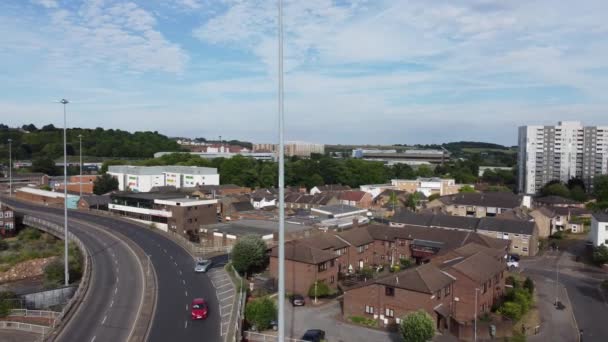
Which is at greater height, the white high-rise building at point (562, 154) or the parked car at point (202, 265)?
the white high-rise building at point (562, 154)

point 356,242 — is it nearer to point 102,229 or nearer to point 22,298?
point 22,298

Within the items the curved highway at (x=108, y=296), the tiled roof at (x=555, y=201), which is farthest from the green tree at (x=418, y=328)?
the tiled roof at (x=555, y=201)

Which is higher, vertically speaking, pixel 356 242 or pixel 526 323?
pixel 356 242

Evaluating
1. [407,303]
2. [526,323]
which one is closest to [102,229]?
[407,303]

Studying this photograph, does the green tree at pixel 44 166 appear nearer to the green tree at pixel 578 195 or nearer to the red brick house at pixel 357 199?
the red brick house at pixel 357 199

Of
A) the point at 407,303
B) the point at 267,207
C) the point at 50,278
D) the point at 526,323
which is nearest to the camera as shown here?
the point at 407,303

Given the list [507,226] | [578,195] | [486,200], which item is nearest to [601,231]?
[507,226]

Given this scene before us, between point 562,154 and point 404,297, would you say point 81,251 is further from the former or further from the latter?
point 562,154

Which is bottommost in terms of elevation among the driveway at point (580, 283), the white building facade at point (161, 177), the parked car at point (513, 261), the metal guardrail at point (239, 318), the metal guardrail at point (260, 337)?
the driveway at point (580, 283)
